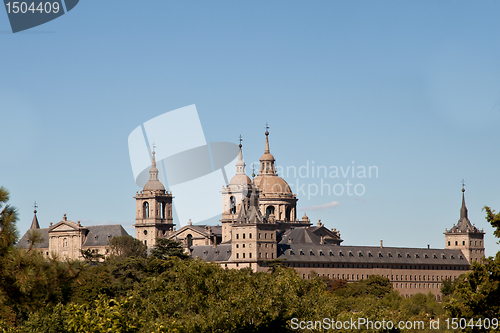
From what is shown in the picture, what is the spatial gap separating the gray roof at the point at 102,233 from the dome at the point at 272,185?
27.0m

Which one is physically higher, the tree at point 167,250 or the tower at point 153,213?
the tower at point 153,213

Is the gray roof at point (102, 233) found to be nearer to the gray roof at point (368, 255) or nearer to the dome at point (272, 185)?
the dome at point (272, 185)

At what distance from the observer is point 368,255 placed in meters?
143

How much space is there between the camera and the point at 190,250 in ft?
456

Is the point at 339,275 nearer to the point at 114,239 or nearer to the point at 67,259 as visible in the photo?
the point at 114,239

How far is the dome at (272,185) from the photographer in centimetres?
15925

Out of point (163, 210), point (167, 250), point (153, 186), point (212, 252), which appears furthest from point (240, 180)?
point (167, 250)

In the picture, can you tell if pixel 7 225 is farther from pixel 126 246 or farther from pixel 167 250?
pixel 126 246

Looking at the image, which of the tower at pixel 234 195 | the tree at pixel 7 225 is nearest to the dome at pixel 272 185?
the tower at pixel 234 195

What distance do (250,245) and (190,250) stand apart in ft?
52.1

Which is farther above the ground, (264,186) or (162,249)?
(264,186)

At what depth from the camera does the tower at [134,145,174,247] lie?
6058 inches

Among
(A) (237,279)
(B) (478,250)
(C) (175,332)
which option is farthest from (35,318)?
(B) (478,250)

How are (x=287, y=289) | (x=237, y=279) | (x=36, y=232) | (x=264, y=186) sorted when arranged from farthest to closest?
1. (x=264, y=186)
2. (x=237, y=279)
3. (x=287, y=289)
4. (x=36, y=232)
